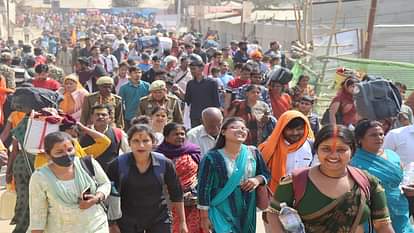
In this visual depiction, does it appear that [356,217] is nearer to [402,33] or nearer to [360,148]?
[360,148]

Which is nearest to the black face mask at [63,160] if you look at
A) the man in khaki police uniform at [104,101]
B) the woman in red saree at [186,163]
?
the woman in red saree at [186,163]

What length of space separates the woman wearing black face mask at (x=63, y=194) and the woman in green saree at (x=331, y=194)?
1.42 metres

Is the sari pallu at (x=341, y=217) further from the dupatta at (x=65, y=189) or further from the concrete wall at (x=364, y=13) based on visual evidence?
the concrete wall at (x=364, y=13)

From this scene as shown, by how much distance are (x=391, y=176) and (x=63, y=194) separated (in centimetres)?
210

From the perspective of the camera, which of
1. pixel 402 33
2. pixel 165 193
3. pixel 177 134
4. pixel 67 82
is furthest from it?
pixel 402 33

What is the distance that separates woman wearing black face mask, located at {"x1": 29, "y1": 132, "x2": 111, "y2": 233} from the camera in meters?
5.04

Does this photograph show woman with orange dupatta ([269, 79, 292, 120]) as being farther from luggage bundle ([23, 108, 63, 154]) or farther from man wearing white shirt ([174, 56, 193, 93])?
luggage bundle ([23, 108, 63, 154])

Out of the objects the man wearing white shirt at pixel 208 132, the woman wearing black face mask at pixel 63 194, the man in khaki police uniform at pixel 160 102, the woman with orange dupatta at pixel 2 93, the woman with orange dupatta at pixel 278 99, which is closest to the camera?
the woman wearing black face mask at pixel 63 194

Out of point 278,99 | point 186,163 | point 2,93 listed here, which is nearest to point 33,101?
point 186,163

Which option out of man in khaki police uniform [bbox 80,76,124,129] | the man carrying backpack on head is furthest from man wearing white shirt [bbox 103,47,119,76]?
the man carrying backpack on head

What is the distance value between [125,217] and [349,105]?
4.25 m

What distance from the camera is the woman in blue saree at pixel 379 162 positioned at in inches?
206

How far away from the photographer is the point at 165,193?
5.76 m

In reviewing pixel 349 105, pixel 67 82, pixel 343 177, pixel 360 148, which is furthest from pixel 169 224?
pixel 67 82
